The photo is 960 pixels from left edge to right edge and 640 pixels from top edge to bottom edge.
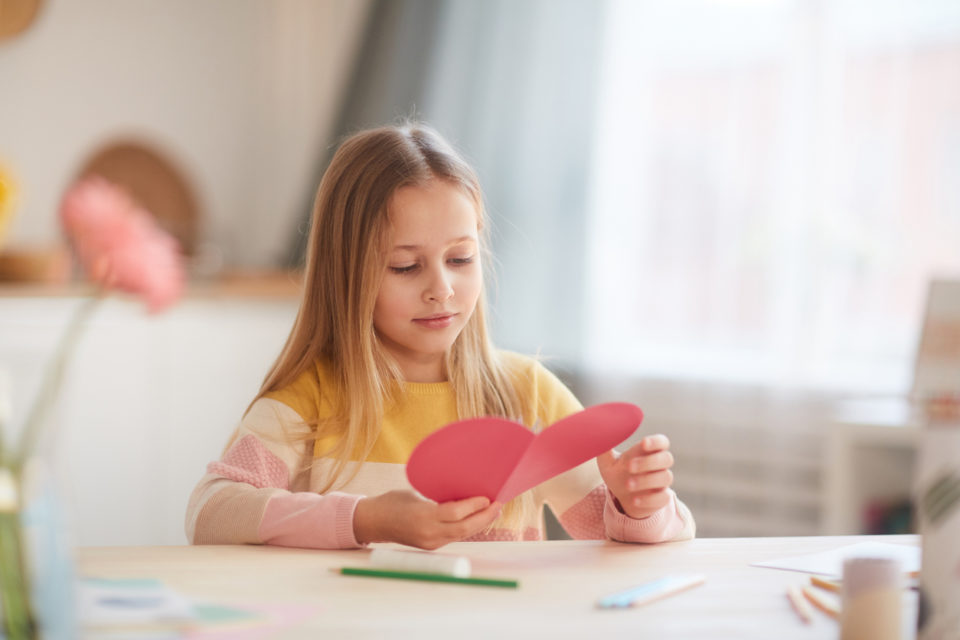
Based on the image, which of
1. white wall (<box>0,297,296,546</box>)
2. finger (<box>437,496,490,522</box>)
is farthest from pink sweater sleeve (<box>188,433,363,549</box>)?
white wall (<box>0,297,296,546</box>)

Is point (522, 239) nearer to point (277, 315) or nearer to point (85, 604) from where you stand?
point (277, 315)

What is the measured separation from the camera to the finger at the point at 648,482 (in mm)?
1026

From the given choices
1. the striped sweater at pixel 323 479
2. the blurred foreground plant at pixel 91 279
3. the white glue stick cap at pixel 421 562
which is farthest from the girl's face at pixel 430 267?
the blurred foreground plant at pixel 91 279

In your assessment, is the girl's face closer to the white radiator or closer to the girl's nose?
the girl's nose

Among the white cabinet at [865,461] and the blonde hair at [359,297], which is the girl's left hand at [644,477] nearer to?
the blonde hair at [359,297]

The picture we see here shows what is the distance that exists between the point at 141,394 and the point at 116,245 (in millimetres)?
2184

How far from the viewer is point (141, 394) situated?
263 centimetres

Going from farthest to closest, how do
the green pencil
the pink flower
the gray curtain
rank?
the gray curtain, the green pencil, the pink flower

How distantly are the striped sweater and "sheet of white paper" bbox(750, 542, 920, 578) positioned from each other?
0.44 feet

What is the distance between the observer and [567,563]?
956 mm

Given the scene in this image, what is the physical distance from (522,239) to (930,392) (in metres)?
1.21

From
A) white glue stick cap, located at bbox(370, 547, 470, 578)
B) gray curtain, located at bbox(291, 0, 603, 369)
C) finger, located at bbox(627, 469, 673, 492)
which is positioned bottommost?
white glue stick cap, located at bbox(370, 547, 470, 578)

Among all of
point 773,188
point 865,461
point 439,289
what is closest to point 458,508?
point 439,289

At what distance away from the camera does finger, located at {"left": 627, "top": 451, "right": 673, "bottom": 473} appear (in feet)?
3.36
